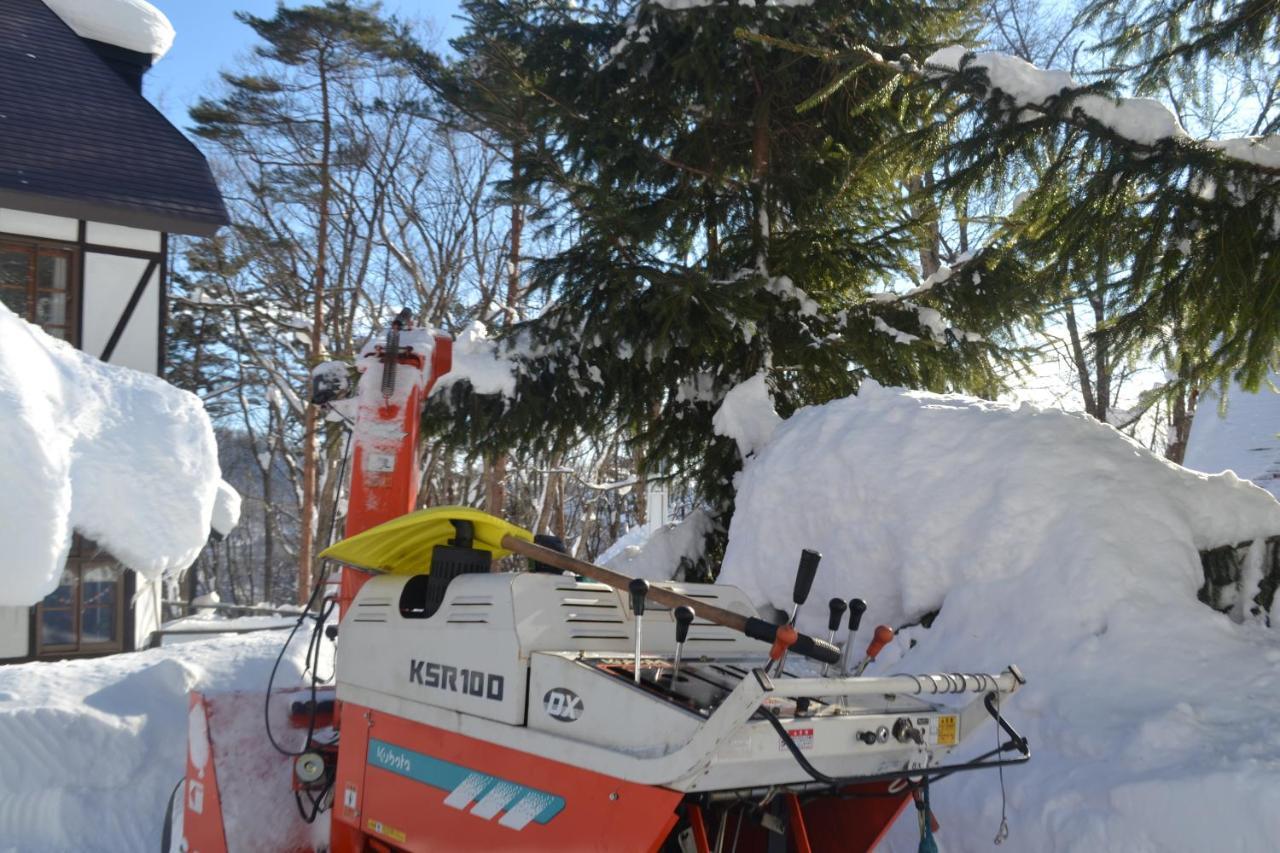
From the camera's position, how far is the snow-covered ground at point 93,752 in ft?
22.3

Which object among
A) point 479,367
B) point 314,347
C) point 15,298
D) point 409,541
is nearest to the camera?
point 409,541

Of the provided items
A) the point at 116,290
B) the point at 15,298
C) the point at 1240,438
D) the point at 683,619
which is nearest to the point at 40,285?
the point at 15,298

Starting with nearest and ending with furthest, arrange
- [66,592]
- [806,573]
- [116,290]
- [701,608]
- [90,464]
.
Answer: [701,608] < [806,573] < [90,464] < [66,592] < [116,290]

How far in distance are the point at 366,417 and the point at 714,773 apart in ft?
11.2

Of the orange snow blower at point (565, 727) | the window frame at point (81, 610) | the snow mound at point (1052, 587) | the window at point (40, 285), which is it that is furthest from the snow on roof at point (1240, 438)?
the window at point (40, 285)

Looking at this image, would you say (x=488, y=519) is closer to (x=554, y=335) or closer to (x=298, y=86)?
(x=554, y=335)

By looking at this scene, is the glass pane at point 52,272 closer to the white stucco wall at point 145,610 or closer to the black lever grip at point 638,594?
the white stucco wall at point 145,610

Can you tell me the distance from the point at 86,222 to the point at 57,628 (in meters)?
5.59

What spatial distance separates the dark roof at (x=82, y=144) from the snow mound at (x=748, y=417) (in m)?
9.25

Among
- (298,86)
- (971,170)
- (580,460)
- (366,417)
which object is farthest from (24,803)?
(580,460)

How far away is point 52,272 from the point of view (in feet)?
48.4

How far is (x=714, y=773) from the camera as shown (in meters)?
3.10

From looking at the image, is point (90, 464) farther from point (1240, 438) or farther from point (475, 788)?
point (1240, 438)

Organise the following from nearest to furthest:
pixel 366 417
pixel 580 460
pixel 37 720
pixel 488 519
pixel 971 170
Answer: pixel 488 519 → pixel 366 417 → pixel 971 170 → pixel 37 720 → pixel 580 460
